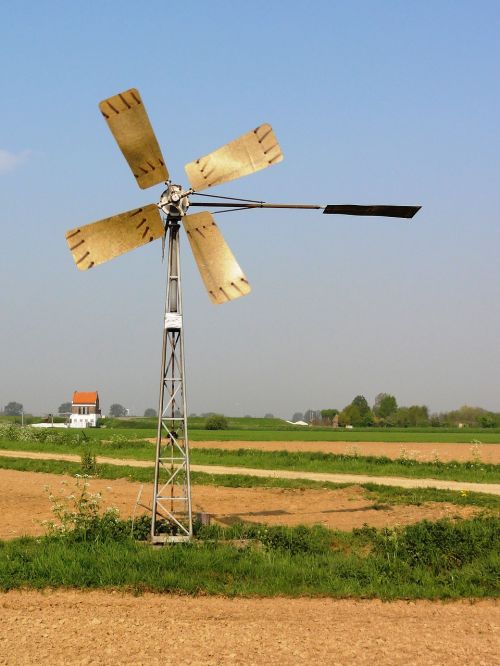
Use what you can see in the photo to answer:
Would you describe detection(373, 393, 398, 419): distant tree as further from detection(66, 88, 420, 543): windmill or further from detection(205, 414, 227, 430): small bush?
detection(66, 88, 420, 543): windmill

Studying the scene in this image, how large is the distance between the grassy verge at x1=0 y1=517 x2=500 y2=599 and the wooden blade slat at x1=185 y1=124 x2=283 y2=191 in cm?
632

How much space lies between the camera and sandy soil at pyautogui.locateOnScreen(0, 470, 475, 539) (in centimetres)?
1716

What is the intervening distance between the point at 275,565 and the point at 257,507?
8.01m

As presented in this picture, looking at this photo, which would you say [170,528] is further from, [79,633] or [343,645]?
[343,645]

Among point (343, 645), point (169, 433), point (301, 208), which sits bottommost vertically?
point (343, 645)

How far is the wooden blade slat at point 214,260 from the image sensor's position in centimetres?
1283

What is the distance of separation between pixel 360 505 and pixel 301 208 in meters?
9.52

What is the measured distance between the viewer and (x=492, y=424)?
117 m

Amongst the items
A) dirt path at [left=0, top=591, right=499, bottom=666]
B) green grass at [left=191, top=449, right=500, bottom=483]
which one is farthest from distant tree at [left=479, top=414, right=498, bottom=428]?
dirt path at [left=0, top=591, right=499, bottom=666]

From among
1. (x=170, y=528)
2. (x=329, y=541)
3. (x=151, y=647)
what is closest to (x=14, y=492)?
(x=170, y=528)

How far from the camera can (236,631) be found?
29.7ft

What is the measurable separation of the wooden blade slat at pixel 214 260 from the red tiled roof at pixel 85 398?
124 metres

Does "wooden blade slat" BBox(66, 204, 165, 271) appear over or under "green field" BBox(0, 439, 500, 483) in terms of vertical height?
over

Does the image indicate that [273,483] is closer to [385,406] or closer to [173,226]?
[173,226]
